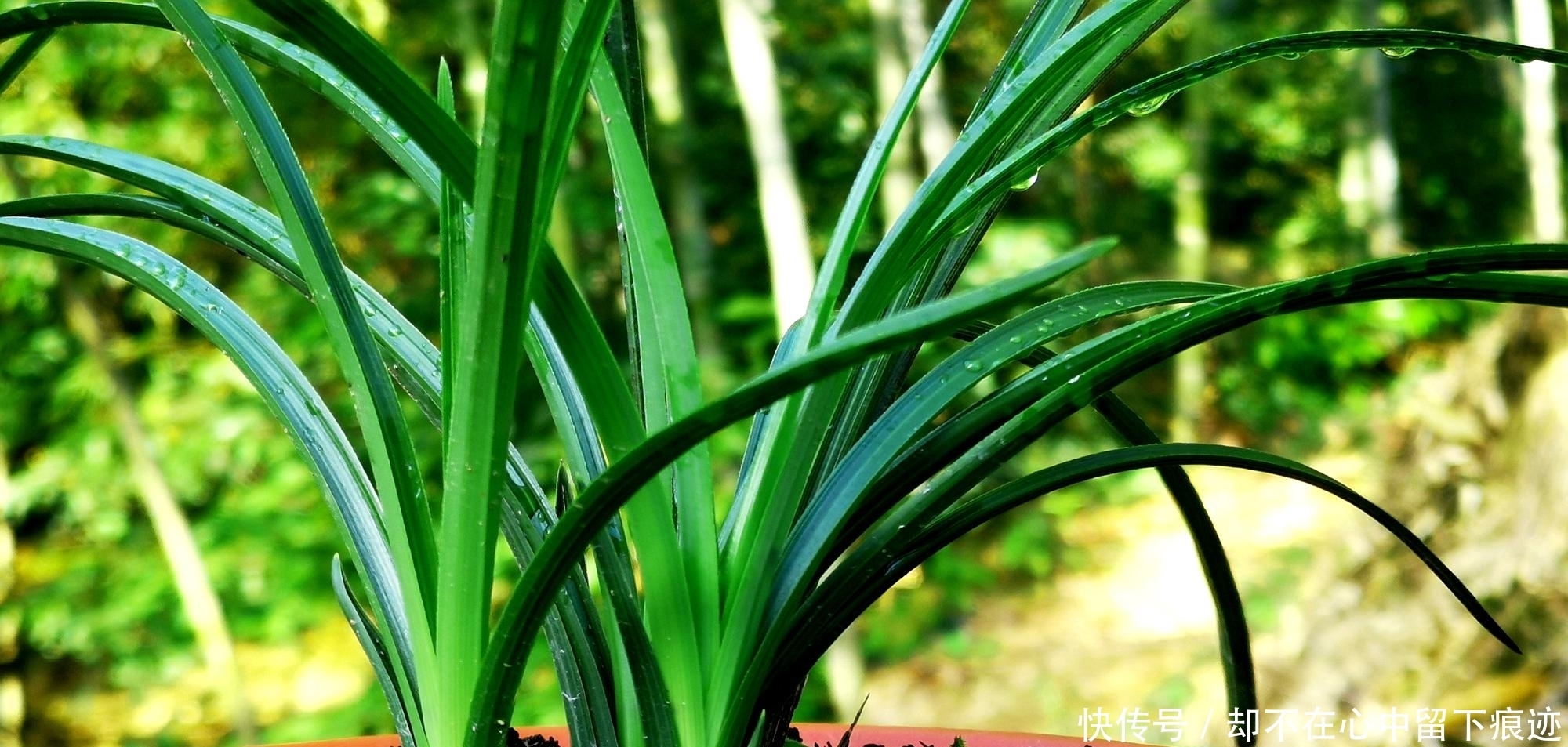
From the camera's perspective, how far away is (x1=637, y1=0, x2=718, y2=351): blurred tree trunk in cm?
266

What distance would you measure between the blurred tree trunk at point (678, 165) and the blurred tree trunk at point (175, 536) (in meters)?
1.14

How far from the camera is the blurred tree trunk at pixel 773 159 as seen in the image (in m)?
2.25

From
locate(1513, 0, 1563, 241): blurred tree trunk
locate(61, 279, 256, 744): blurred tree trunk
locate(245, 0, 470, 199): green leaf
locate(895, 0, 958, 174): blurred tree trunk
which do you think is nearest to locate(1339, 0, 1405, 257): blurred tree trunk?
locate(1513, 0, 1563, 241): blurred tree trunk

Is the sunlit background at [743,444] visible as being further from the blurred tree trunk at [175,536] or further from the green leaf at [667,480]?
the green leaf at [667,480]

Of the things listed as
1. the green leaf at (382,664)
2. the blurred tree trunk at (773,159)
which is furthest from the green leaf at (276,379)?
the blurred tree trunk at (773,159)

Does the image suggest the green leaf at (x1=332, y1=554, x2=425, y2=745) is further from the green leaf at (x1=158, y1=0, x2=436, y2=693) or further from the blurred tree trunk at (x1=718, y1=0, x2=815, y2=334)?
the blurred tree trunk at (x1=718, y1=0, x2=815, y2=334)

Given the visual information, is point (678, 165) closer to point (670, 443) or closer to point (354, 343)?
point (354, 343)

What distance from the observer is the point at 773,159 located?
227 cm

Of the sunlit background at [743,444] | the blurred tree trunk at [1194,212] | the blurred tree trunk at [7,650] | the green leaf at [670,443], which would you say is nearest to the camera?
the green leaf at [670,443]

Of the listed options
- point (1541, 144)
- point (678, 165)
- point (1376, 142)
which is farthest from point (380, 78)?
point (1376, 142)

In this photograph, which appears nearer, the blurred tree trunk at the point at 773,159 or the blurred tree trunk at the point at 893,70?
the blurred tree trunk at the point at 773,159

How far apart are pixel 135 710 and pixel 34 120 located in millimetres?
1423

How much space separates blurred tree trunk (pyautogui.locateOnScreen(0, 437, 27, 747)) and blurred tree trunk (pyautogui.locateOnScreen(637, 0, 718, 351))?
63.9 inches

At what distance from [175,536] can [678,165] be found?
1.31 metres
